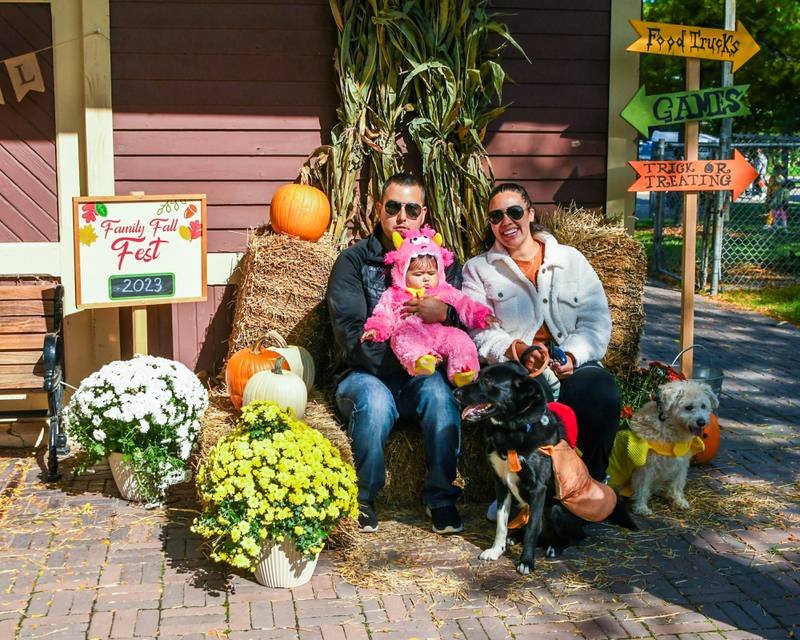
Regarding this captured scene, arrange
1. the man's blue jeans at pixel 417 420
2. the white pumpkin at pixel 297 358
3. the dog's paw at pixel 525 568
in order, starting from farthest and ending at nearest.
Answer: the white pumpkin at pixel 297 358, the man's blue jeans at pixel 417 420, the dog's paw at pixel 525 568

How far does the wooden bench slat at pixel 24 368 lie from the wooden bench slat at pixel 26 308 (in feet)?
1.02

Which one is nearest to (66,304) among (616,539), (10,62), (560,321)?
(10,62)

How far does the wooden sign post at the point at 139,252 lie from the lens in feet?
18.1

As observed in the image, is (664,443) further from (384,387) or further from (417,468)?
(384,387)

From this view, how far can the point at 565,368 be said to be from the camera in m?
4.89

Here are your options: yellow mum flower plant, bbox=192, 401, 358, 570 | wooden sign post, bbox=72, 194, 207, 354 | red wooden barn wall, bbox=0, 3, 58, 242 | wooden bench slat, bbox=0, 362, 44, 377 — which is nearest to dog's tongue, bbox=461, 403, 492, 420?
yellow mum flower plant, bbox=192, 401, 358, 570

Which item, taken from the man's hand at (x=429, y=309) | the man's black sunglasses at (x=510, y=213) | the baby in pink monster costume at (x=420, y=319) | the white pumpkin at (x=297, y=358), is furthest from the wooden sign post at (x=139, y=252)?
the man's black sunglasses at (x=510, y=213)

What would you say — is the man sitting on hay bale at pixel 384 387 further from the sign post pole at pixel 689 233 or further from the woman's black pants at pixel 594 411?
the sign post pole at pixel 689 233

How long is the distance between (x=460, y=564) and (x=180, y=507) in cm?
158

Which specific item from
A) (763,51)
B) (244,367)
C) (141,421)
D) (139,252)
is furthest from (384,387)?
(763,51)

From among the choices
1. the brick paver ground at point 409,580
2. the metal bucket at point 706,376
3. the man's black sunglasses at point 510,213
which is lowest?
the brick paver ground at point 409,580

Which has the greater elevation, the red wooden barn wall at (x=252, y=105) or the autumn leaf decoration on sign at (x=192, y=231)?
the red wooden barn wall at (x=252, y=105)

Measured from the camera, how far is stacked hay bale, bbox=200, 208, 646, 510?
4.96m

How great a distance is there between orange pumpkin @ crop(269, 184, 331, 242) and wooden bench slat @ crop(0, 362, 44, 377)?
5.42ft
